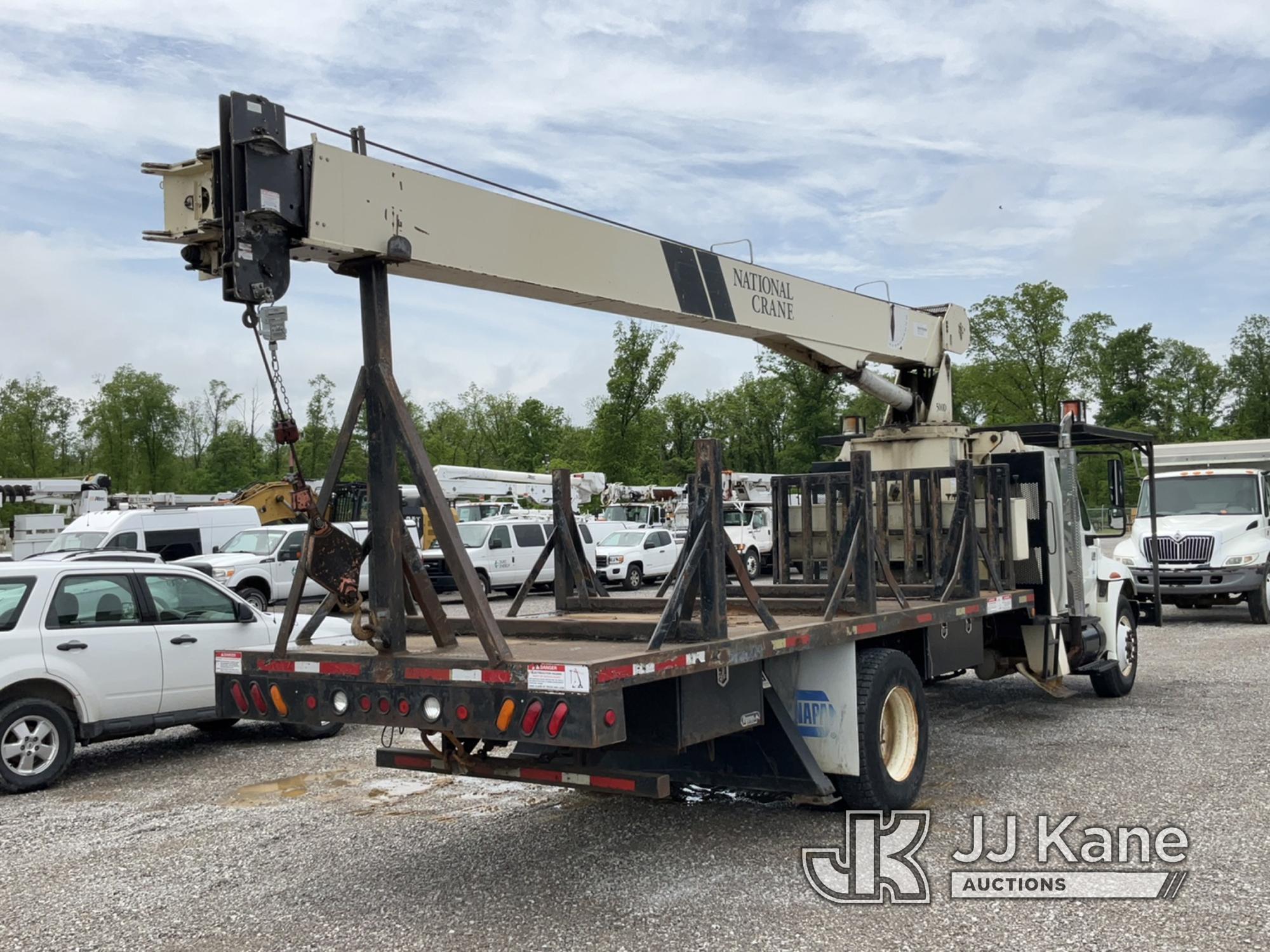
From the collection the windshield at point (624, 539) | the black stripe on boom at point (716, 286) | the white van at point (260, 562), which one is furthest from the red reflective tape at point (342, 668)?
the windshield at point (624, 539)

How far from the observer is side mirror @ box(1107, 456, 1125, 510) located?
1025cm

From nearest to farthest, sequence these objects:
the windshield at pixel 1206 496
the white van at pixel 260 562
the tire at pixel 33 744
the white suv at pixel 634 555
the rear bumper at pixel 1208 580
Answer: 1. the tire at pixel 33 744
2. the rear bumper at pixel 1208 580
3. the windshield at pixel 1206 496
4. the white van at pixel 260 562
5. the white suv at pixel 634 555

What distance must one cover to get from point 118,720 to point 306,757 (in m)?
1.36

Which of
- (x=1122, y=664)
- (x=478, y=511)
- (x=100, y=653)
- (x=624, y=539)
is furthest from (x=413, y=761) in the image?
(x=478, y=511)

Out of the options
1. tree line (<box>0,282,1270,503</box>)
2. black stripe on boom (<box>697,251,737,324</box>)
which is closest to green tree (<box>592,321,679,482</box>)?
tree line (<box>0,282,1270,503</box>)

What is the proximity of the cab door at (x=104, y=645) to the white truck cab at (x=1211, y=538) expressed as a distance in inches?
491

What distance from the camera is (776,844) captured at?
6.26 m

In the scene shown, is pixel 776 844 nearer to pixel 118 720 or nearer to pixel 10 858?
pixel 10 858

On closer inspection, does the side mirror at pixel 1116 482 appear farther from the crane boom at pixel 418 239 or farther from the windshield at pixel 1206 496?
the windshield at pixel 1206 496

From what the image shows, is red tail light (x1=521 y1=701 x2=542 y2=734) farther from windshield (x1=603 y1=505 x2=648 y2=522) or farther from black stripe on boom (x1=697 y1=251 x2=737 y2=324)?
windshield (x1=603 y1=505 x2=648 y2=522)

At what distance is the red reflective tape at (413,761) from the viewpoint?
6.21 meters

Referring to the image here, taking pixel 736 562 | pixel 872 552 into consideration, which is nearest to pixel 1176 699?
pixel 872 552

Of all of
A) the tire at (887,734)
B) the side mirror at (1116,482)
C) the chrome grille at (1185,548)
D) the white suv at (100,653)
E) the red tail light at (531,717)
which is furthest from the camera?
the chrome grille at (1185,548)

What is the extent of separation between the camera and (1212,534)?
659 inches
